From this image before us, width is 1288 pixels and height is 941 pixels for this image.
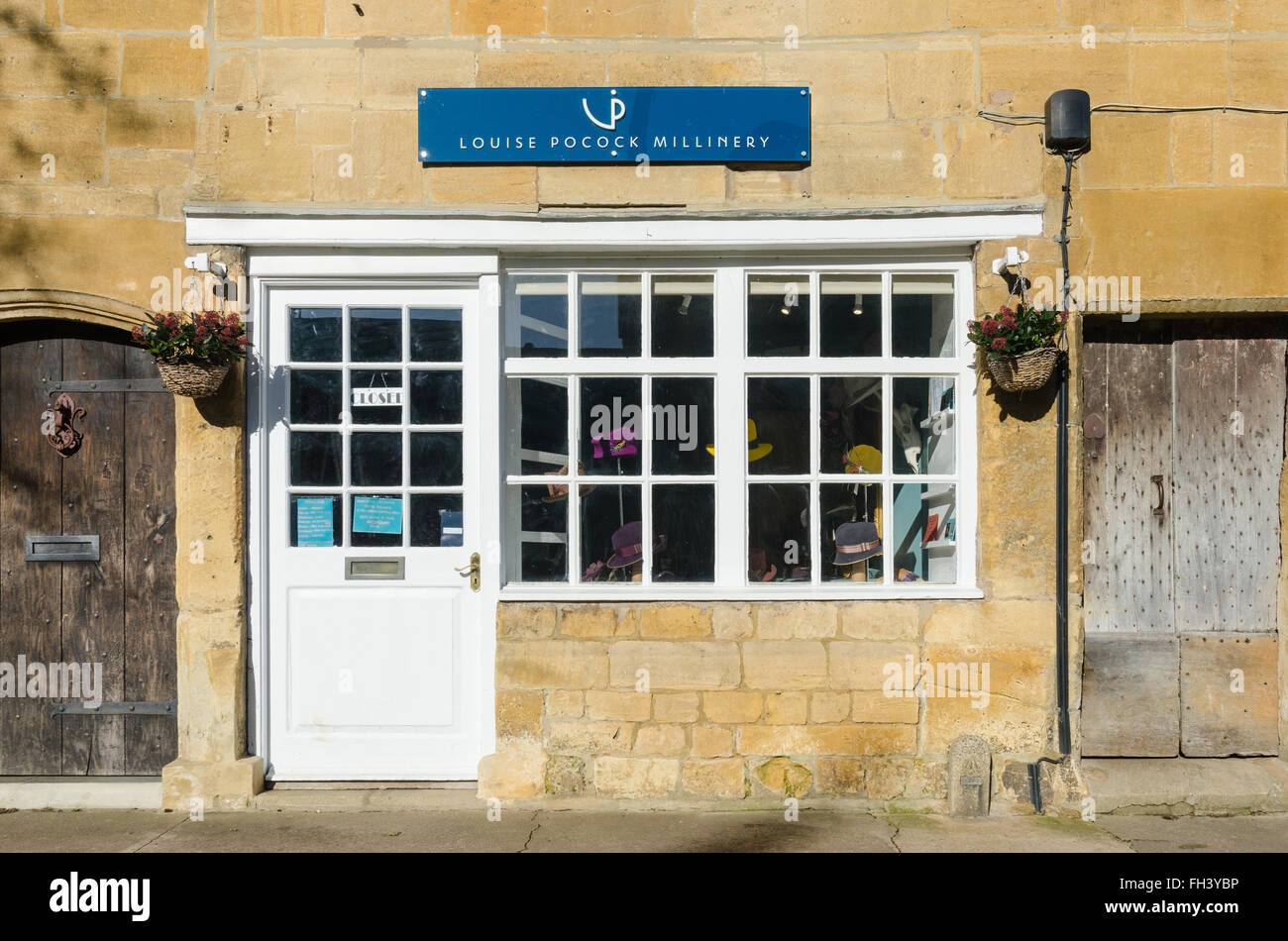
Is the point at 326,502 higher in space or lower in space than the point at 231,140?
lower

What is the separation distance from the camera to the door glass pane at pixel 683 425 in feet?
17.9

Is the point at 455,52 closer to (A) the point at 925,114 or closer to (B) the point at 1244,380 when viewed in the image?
(A) the point at 925,114

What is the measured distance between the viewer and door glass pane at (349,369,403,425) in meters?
5.45

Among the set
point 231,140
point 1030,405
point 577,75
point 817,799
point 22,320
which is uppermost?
point 577,75

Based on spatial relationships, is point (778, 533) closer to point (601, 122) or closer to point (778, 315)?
point (778, 315)

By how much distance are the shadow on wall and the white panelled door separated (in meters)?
1.27

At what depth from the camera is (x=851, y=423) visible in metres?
5.50

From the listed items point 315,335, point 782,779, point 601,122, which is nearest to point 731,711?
point 782,779

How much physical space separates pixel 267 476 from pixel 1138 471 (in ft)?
14.8

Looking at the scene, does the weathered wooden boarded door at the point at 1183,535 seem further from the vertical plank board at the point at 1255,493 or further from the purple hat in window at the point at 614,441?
the purple hat in window at the point at 614,441

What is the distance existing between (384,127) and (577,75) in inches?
39.6

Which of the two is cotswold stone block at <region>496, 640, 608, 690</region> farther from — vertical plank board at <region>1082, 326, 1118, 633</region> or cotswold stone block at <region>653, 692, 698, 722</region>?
vertical plank board at <region>1082, 326, 1118, 633</region>

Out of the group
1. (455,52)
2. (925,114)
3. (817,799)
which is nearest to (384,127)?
(455,52)

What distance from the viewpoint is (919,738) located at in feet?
17.4
